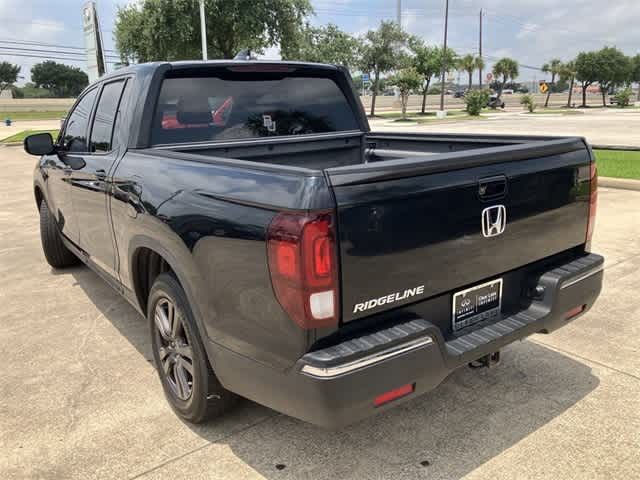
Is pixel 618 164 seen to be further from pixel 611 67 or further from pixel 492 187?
pixel 611 67

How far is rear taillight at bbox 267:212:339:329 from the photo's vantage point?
202cm

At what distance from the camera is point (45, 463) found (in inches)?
107

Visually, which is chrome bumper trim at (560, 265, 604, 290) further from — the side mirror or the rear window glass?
the side mirror

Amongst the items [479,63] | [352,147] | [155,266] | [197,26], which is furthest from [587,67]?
[155,266]

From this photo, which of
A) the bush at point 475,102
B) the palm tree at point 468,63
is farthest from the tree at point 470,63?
the bush at point 475,102

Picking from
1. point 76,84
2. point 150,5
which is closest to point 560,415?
point 150,5

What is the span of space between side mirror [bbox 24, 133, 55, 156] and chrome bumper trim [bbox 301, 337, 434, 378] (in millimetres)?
3408

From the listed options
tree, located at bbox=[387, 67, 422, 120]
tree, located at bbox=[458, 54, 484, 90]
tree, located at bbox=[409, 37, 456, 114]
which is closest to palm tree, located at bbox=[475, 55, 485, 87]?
tree, located at bbox=[458, 54, 484, 90]

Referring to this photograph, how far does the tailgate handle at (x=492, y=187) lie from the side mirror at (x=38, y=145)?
11.6 ft

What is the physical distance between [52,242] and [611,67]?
71.9 m

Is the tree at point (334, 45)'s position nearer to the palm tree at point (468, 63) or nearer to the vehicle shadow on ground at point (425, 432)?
the palm tree at point (468, 63)

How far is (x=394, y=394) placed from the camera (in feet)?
7.28

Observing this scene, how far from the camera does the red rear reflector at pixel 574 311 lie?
288 cm

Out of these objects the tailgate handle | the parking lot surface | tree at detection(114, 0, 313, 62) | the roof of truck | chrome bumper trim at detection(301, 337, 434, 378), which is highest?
tree at detection(114, 0, 313, 62)
